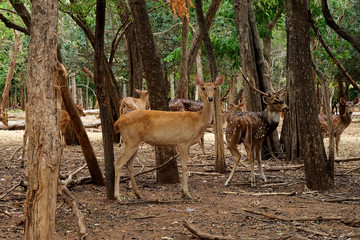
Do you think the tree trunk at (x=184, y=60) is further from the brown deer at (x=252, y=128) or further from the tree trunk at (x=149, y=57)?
the tree trunk at (x=149, y=57)

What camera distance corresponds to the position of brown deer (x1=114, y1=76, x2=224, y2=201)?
7.05 m

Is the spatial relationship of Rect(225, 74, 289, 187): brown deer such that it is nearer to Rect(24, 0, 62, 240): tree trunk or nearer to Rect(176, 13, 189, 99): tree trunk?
Rect(176, 13, 189, 99): tree trunk

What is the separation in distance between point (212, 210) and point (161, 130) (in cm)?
155

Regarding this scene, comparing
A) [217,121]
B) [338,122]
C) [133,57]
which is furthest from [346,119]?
[133,57]

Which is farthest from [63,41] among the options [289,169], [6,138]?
[289,169]

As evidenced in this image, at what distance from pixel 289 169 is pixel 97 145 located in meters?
6.94

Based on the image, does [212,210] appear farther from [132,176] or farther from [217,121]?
[217,121]

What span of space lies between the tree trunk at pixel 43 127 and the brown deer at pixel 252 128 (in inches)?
197

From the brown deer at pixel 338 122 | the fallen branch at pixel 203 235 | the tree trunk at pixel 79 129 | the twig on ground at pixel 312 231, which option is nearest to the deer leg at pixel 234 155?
the tree trunk at pixel 79 129

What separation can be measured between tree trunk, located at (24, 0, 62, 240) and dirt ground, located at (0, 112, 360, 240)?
1.38 metres

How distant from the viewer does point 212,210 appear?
6.38 metres

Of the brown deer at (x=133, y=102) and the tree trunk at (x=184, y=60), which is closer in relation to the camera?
the brown deer at (x=133, y=102)

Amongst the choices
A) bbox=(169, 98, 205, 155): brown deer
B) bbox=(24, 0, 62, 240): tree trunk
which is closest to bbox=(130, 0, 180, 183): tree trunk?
bbox=(24, 0, 62, 240): tree trunk

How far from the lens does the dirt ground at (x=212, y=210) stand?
5266 millimetres
